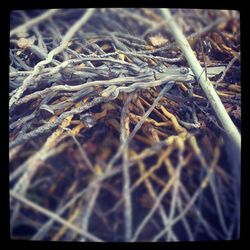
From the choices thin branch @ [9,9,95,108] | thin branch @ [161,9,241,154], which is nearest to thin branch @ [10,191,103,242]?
thin branch @ [9,9,95,108]

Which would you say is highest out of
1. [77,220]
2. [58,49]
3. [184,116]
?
[58,49]

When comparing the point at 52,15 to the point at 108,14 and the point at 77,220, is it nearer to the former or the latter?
the point at 108,14

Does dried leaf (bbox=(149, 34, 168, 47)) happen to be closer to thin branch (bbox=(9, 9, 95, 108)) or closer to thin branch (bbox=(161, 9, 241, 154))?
thin branch (bbox=(161, 9, 241, 154))

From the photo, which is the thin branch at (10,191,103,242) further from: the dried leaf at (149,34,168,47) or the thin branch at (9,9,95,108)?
the dried leaf at (149,34,168,47)

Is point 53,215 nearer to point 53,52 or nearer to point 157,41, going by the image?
point 53,52

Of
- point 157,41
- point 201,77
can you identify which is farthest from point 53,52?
point 201,77

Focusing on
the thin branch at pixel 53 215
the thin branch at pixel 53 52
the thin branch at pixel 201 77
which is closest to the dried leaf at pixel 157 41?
the thin branch at pixel 201 77

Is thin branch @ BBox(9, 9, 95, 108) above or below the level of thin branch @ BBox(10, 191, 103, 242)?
above

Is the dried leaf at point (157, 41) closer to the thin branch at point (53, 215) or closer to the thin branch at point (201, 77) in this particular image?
the thin branch at point (201, 77)

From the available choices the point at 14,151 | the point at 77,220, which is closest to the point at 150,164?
the point at 77,220

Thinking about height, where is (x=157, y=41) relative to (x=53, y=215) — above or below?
above
